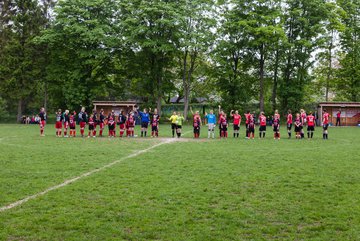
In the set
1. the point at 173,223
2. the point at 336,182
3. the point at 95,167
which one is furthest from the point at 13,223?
A: the point at 336,182

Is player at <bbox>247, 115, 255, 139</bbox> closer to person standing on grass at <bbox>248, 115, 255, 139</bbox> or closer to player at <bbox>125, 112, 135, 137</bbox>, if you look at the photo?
person standing on grass at <bbox>248, 115, 255, 139</bbox>

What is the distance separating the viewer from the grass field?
648 cm

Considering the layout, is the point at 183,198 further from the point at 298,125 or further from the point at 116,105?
the point at 116,105

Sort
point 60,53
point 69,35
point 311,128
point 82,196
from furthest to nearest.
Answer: point 60,53 → point 69,35 → point 311,128 → point 82,196

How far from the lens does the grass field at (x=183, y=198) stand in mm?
6477

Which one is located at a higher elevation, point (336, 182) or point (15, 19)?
point (15, 19)

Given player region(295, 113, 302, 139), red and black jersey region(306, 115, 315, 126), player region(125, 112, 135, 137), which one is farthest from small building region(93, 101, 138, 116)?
red and black jersey region(306, 115, 315, 126)

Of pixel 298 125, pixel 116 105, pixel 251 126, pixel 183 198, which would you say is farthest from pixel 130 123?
pixel 116 105

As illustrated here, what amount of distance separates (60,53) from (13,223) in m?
44.2

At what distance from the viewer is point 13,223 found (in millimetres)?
6781

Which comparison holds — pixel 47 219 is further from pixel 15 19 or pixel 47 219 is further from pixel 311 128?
pixel 15 19

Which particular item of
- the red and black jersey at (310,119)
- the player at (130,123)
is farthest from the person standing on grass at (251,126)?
the player at (130,123)

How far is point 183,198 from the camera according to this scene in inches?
338

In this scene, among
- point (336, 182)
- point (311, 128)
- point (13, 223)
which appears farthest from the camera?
point (311, 128)
